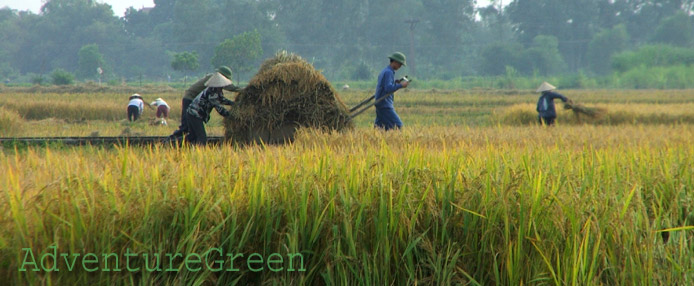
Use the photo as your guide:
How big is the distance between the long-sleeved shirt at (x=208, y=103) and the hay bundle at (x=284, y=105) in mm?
155

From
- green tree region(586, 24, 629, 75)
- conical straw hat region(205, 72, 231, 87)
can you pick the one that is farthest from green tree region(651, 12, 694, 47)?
conical straw hat region(205, 72, 231, 87)

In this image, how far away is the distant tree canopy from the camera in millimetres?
64000

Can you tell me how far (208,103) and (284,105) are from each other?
1.00m

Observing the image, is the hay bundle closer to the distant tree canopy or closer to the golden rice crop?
the golden rice crop

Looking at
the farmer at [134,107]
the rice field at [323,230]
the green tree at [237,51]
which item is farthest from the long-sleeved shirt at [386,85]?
the green tree at [237,51]

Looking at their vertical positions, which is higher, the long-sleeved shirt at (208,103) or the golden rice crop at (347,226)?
the long-sleeved shirt at (208,103)

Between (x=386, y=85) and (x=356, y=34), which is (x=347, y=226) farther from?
(x=356, y=34)

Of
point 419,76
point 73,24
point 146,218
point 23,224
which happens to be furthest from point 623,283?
point 73,24

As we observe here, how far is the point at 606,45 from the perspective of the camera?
58.3 m

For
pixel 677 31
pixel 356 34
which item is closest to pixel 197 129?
pixel 677 31

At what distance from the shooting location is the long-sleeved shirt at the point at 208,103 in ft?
26.2

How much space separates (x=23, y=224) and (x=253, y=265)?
3.37ft

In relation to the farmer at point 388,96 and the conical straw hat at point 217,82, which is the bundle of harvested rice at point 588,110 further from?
the conical straw hat at point 217,82

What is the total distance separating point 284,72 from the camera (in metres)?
7.87
